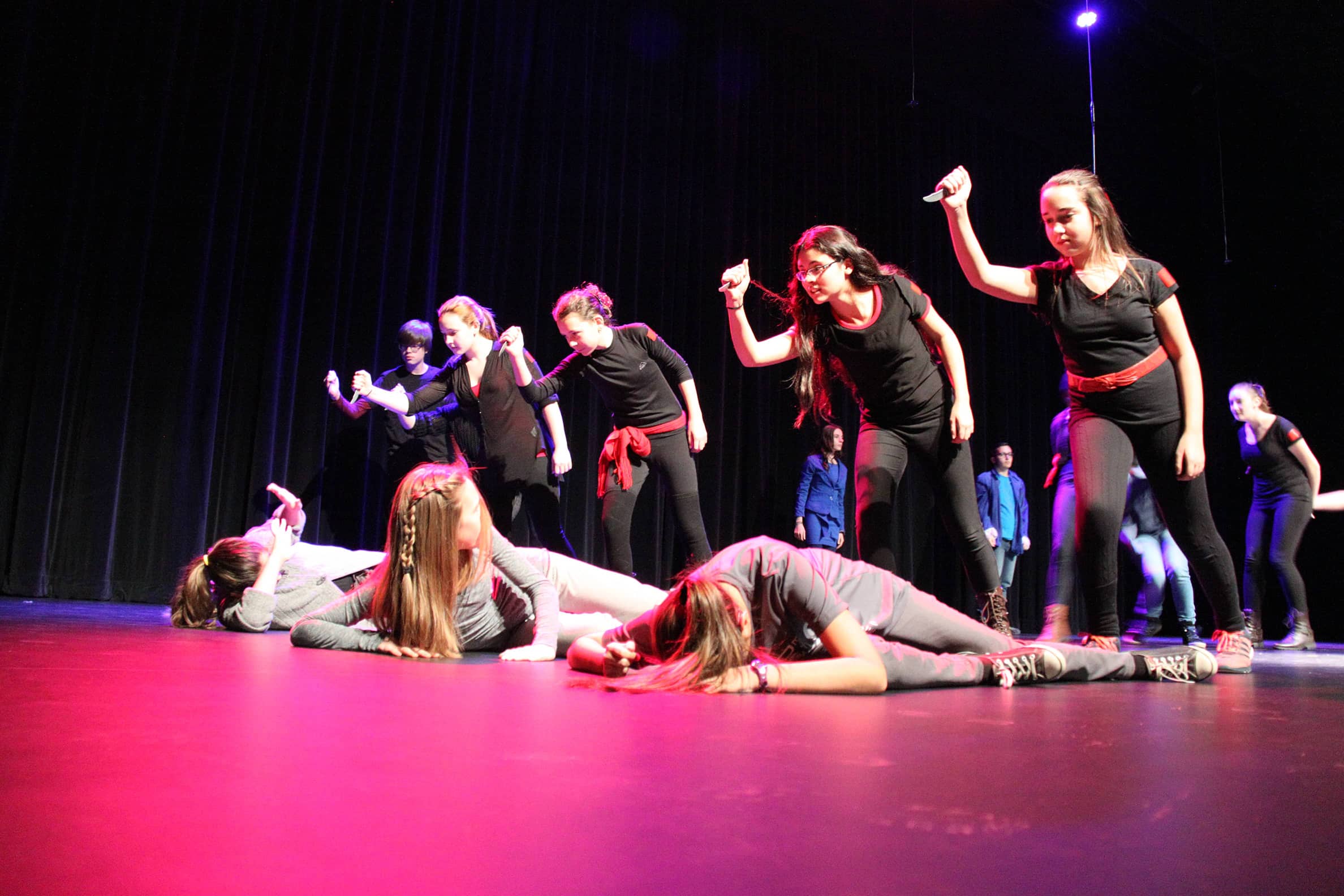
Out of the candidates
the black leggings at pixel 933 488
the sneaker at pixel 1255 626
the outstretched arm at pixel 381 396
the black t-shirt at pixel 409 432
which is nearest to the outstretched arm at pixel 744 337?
the black leggings at pixel 933 488

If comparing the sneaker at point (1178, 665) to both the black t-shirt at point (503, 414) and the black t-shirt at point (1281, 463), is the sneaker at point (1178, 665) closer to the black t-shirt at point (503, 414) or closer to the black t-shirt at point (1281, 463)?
the black t-shirt at point (503, 414)

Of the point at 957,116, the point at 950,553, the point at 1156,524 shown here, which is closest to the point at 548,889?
the point at 1156,524

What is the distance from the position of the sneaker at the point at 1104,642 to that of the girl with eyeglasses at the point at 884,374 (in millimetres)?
251

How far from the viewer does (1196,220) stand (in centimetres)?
898

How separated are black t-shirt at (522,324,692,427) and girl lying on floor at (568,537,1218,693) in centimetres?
197

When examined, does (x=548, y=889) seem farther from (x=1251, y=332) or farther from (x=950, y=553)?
(x=1251, y=332)

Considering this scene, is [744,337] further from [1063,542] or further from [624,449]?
[1063,542]

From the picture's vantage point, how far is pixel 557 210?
6.52 meters

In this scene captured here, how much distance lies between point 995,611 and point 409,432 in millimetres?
3443

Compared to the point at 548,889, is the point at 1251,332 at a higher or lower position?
higher

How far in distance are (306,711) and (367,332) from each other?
15.4ft

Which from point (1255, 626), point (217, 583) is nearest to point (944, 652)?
point (217, 583)

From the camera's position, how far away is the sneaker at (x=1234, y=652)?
2.74 m

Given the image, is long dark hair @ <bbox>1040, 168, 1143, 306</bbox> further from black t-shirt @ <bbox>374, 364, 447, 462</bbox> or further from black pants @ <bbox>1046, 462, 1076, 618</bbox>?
Result: black t-shirt @ <bbox>374, 364, 447, 462</bbox>
